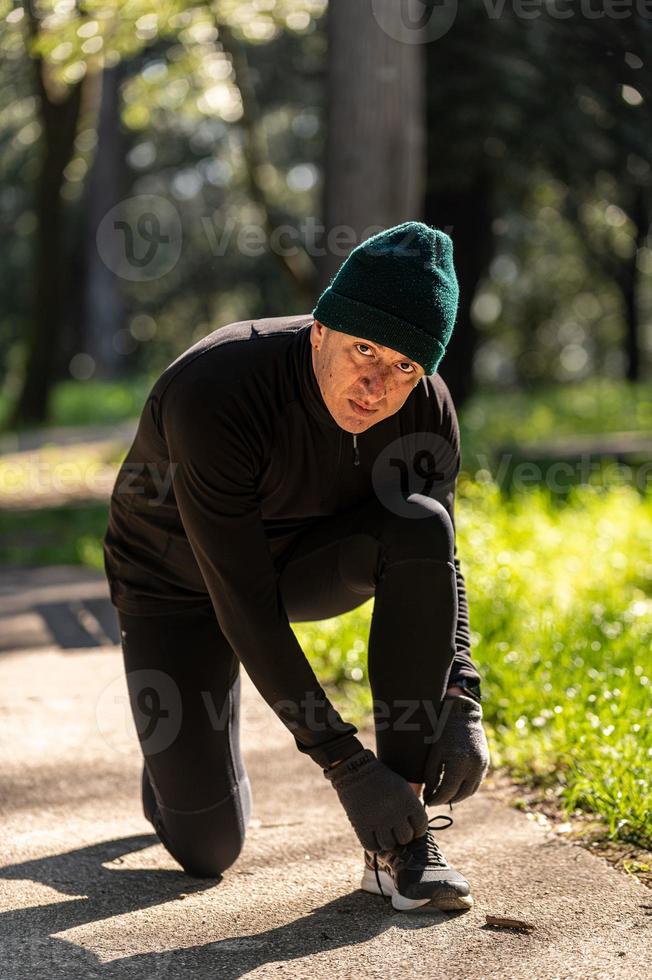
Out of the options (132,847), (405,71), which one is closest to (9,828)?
(132,847)

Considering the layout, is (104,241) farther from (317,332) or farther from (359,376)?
(359,376)

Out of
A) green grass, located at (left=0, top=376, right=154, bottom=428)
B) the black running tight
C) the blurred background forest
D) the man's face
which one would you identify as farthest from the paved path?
green grass, located at (left=0, top=376, right=154, bottom=428)

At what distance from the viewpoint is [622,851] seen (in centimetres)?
302

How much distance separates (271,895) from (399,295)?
1.37 meters

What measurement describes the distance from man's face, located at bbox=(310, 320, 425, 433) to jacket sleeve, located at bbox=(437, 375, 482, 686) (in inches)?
11.6

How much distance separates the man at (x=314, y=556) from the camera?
2.51 m

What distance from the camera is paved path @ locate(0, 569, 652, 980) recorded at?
2457 millimetres

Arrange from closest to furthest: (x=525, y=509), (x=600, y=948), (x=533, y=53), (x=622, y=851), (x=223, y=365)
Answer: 1. (x=600, y=948)
2. (x=223, y=365)
3. (x=622, y=851)
4. (x=525, y=509)
5. (x=533, y=53)

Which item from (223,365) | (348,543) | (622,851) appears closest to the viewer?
(223,365)

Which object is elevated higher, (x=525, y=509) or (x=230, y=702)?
(x=230, y=702)

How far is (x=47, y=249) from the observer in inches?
496

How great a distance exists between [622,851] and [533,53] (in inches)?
295

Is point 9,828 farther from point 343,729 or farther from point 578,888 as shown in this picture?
point 578,888

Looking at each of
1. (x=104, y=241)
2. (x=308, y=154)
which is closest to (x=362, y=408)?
(x=308, y=154)
